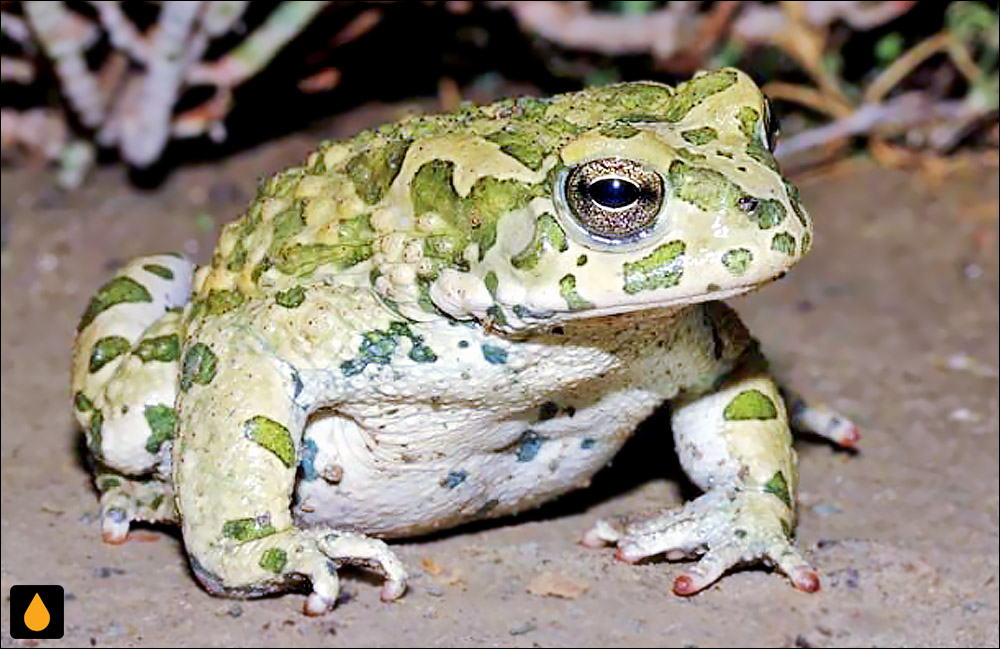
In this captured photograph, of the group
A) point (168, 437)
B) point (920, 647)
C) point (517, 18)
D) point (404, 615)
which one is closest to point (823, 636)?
point (920, 647)

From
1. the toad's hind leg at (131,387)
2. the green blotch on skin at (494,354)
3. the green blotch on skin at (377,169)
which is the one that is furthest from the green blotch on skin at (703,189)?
the toad's hind leg at (131,387)

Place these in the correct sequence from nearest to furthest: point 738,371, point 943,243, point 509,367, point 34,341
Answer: point 509,367 → point 738,371 → point 34,341 → point 943,243

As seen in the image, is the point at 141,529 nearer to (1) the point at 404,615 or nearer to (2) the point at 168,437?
(2) the point at 168,437

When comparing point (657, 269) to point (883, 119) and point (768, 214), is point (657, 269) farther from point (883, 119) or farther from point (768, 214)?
point (883, 119)

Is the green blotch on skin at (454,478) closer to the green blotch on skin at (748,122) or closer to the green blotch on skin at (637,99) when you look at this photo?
the green blotch on skin at (637,99)

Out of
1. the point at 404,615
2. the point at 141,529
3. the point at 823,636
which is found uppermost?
the point at 823,636

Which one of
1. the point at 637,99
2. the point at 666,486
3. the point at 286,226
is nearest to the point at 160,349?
the point at 286,226

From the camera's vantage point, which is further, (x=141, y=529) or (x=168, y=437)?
(x=141, y=529)
